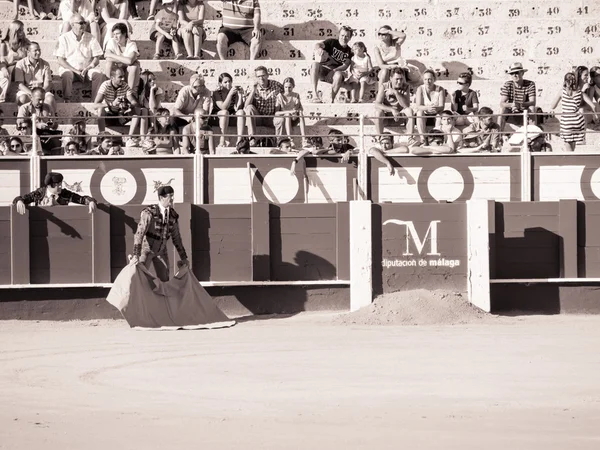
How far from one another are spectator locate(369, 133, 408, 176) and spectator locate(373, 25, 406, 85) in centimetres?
214

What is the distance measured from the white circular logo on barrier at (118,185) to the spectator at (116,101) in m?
1.07

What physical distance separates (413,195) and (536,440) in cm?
840

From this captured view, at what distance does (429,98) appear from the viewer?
16.2 meters

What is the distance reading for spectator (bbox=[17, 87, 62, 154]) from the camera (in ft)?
49.8

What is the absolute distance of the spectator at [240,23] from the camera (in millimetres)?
17625

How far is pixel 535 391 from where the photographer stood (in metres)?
8.23

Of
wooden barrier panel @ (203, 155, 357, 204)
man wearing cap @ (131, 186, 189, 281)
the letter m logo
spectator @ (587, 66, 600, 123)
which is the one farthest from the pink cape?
spectator @ (587, 66, 600, 123)

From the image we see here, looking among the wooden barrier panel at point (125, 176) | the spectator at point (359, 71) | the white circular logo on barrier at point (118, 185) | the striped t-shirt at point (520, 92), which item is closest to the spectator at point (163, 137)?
the wooden barrier panel at point (125, 176)

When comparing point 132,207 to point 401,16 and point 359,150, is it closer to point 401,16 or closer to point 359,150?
point 359,150

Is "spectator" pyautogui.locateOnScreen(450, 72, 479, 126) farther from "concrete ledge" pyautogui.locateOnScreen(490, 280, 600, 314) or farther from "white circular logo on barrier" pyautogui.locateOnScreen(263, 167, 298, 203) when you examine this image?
"concrete ledge" pyautogui.locateOnScreen(490, 280, 600, 314)

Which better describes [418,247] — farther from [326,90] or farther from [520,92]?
[326,90]

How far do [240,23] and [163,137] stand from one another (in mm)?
3169

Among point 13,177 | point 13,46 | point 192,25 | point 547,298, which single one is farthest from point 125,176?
point 547,298

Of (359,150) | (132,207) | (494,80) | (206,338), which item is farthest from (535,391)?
(494,80)
